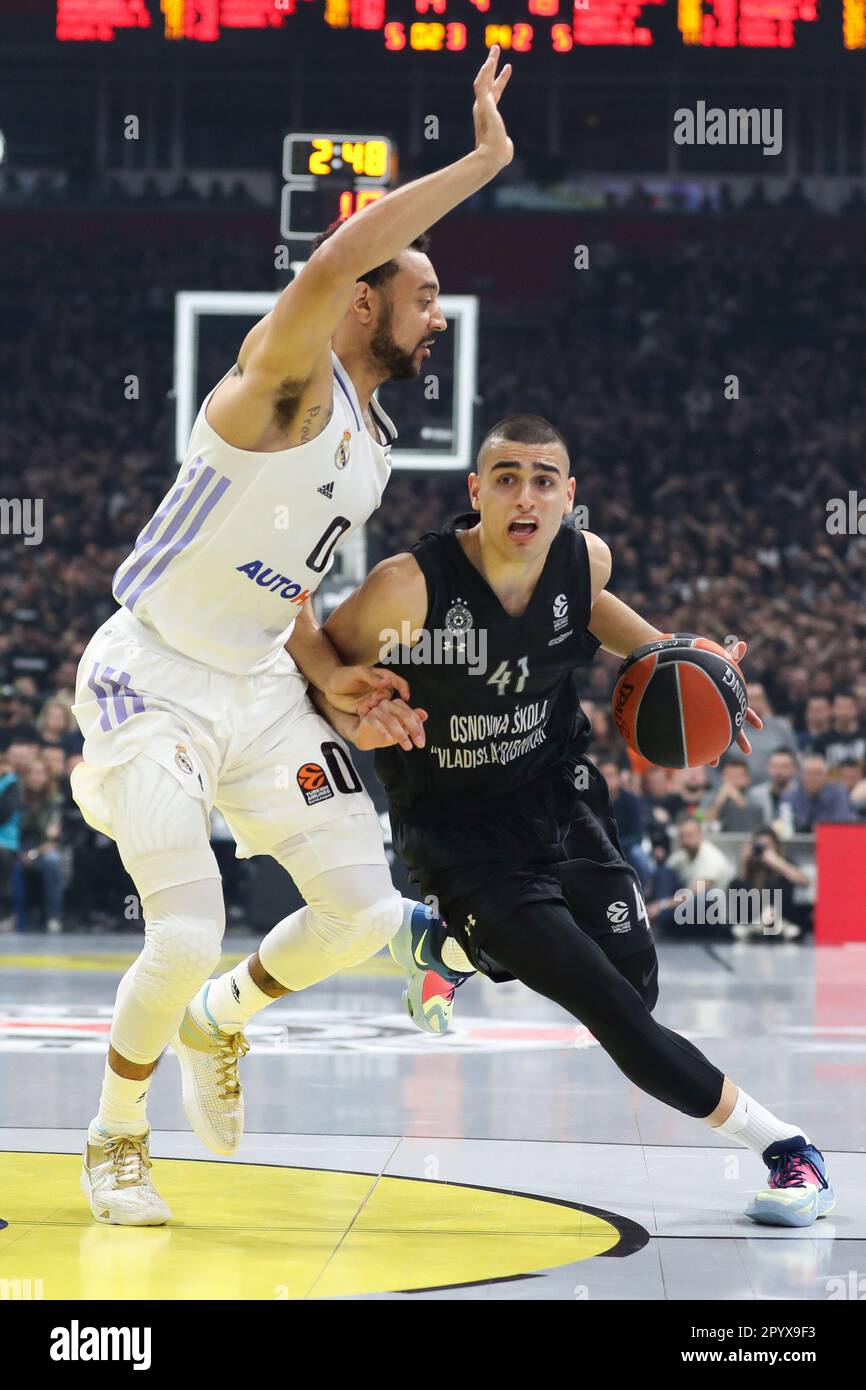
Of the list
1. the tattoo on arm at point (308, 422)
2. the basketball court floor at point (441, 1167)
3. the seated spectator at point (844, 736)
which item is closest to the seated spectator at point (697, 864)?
the seated spectator at point (844, 736)

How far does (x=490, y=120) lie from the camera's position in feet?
12.3

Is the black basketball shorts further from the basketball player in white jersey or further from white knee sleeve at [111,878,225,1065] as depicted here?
white knee sleeve at [111,878,225,1065]

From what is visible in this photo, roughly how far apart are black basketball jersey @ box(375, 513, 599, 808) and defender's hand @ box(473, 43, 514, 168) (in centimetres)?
113

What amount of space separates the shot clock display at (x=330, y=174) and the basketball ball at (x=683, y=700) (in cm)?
639

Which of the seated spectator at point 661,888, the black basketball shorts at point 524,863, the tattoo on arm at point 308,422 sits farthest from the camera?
the seated spectator at point 661,888

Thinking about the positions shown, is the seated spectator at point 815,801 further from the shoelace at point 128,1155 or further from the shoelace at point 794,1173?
the shoelace at point 128,1155

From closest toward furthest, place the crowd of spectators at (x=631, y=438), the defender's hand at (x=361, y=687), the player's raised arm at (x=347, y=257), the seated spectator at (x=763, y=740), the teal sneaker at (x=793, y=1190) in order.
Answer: the player's raised arm at (x=347, y=257)
the teal sneaker at (x=793, y=1190)
the defender's hand at (x=361, y=687)
the seated spectator at (x=763, y=740)
the crowd of spectators at (x=631, y=438)

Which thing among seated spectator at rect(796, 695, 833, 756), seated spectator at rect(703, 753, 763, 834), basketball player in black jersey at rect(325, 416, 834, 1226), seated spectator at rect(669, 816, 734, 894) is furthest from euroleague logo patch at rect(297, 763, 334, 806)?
seated spectator at rect(796, 695, 833, 756)

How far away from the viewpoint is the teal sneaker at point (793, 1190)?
419cm

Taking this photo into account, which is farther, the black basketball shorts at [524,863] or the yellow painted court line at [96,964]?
the yellow painted court line at [96,964]

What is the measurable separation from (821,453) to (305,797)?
1643 centimetres

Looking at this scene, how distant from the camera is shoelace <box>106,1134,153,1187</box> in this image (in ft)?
13.8
